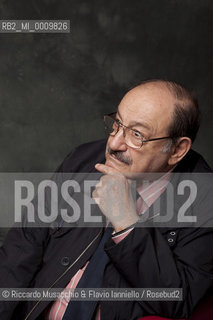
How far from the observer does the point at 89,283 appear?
1645mm

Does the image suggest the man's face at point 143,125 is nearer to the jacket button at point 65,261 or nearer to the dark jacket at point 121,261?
the dark jacket at point 121,261

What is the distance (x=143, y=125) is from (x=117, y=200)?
29 centimetres

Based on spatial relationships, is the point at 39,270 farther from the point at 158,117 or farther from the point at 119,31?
the point at 119,31

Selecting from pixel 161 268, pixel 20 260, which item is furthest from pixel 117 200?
pixel 20 260

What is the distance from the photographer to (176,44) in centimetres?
293

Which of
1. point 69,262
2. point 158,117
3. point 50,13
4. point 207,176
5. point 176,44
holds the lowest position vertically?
point 69,262

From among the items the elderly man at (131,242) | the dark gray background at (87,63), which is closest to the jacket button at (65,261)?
the elderly man at (131,242)

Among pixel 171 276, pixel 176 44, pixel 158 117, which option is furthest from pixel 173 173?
pixel 176 44

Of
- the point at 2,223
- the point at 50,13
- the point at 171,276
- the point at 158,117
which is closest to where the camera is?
the point at 171,276

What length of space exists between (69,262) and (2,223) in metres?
1.67

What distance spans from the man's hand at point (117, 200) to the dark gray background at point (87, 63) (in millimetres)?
1480

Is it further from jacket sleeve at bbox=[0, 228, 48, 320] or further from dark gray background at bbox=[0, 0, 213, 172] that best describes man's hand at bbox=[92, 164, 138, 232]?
dark gray background at bbox=[0, 0, 213, 172]

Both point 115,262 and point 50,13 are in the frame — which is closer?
point 115,262

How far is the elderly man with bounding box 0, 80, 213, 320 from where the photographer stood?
5.04ft
